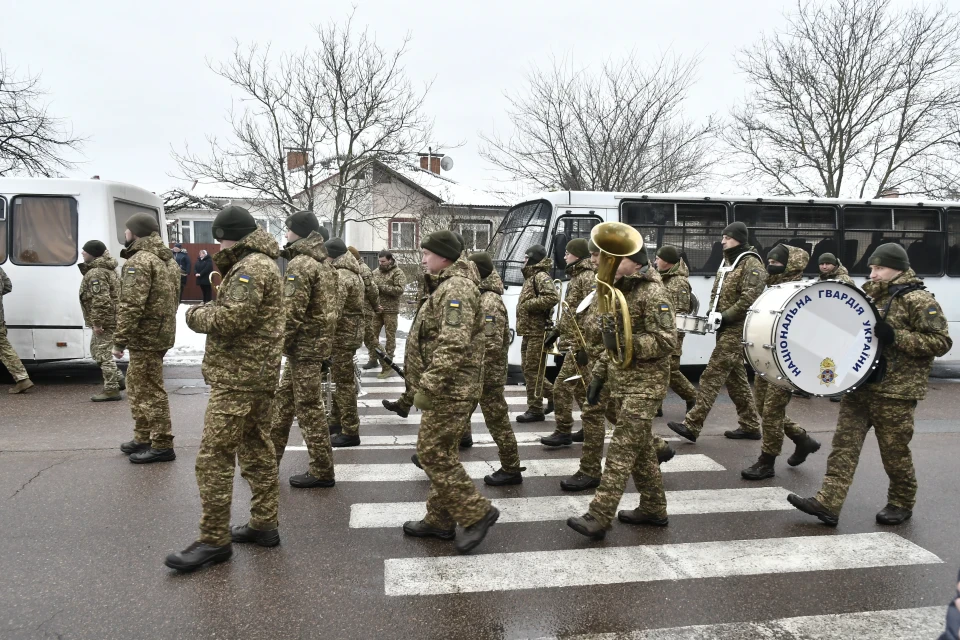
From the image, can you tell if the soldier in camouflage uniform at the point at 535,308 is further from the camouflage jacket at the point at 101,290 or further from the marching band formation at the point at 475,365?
the camouflage jacket at the point at 101,290

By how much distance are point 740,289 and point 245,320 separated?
4.91 meters

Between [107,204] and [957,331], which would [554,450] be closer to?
[107,204]

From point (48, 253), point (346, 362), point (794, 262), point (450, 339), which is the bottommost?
point (346, 362)

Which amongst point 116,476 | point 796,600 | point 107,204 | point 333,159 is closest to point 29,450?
point 116,476

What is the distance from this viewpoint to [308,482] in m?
5.21

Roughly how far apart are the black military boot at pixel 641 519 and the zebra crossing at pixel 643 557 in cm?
25

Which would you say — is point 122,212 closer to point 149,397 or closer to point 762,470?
point 149,397

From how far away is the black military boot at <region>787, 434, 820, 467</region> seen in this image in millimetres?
5738

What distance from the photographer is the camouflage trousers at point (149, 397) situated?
5.63 m

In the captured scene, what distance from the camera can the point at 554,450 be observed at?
21.3ft

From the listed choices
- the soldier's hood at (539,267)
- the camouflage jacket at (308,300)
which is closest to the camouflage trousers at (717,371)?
the soldier's hood at (539,267)

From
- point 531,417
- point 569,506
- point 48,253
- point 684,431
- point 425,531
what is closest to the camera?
point 425,531

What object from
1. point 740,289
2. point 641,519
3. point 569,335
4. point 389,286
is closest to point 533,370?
point 569,335

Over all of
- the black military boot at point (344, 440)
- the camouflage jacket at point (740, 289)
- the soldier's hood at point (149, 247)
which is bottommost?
the black military boot at point (344, 440)
